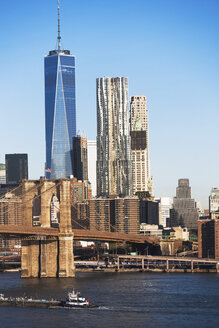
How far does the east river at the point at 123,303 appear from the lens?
2918 inches

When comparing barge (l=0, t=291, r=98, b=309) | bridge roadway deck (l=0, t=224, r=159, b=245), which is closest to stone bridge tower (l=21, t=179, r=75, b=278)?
bridge roadway deck (l=0, t=224, r=159, b=245)

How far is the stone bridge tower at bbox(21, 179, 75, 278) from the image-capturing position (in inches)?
4562

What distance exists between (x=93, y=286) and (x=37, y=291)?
1011cm

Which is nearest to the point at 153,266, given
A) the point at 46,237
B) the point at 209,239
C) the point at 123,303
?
the point at 209,239

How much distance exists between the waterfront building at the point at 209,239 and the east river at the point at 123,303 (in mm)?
57212

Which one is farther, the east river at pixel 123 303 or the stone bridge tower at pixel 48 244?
the stone bridge tower at pixel 48 244

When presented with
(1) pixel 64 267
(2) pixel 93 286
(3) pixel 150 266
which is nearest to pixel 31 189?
(1) pixel 64 267

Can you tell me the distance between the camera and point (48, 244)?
117188mm

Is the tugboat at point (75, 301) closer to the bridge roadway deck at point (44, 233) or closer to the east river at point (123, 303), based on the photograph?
the east river at point (123, 303)

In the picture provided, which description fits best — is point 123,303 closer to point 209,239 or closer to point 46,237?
point 46,237

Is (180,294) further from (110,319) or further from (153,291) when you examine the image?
(110,319)

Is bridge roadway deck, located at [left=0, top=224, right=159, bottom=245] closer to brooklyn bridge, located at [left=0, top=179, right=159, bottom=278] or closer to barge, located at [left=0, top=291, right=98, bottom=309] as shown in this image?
brooklyn bridge, located at [left=0, top=179, right=159, bottom=278]

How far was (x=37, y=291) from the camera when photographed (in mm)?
96812

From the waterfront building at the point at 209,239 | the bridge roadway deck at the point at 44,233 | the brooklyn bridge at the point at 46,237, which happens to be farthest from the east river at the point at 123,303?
the waterfront building at the point at 209,239
